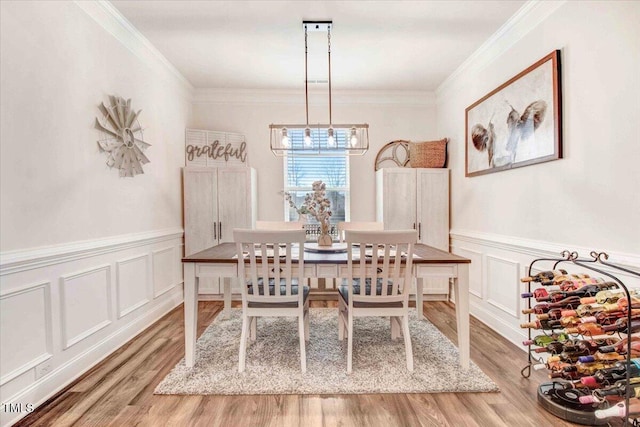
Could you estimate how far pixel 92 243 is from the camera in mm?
2314

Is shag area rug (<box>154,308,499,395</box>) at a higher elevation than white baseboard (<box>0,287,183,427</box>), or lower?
lower

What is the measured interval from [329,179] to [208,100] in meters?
1.97

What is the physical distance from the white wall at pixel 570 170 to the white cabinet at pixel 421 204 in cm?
61

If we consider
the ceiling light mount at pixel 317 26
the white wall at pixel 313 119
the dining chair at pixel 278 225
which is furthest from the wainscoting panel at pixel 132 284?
the ceiling light mount at pixel 317 26

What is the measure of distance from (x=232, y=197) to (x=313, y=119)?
1563 millimetres

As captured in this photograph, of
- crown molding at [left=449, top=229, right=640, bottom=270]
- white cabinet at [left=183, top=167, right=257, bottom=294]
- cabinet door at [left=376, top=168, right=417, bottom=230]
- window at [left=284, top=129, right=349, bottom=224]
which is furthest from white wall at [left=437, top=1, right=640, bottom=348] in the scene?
white cabinet at [left=183, top=167, right=257, bottom=294]

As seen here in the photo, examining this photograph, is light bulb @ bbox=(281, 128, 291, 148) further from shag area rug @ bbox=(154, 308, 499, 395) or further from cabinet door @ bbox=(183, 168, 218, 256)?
shag area rug @ bbox=(154, 308, 499, 395)

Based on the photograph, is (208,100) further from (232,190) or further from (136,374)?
(136,374)

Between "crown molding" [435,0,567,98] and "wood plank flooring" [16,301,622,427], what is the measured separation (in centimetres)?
261

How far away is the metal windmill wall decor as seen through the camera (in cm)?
251

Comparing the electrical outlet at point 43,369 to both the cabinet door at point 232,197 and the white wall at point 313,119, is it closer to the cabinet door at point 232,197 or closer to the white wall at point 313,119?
the cabinet door at point 232,197

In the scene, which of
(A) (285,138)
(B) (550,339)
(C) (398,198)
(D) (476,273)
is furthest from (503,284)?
(A) (285,138)

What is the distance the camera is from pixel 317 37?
2955mm

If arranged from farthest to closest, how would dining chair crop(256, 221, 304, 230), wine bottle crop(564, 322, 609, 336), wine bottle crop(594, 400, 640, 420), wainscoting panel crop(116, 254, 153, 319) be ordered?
dining chair crop(256, 221, 304, 230) < wainscoting panel crop(116, 254, 153, 319) < wine bottle crop(564, 322, 609, 336) < wine bottle crop(594, 400, 640, 420)
